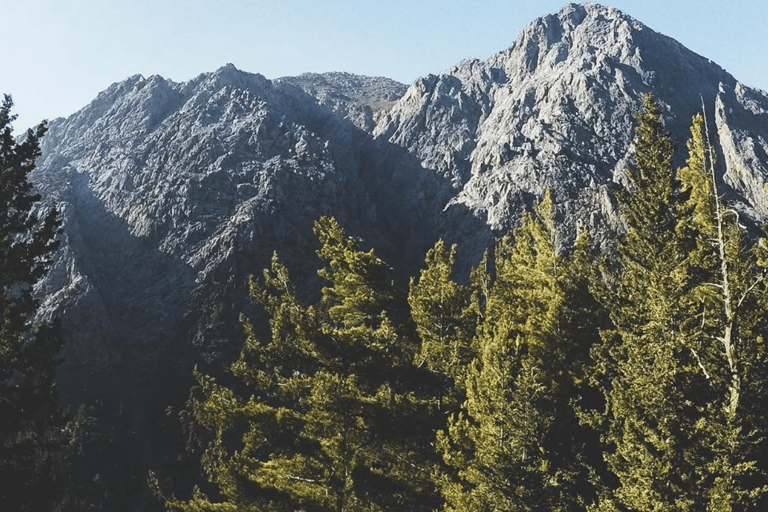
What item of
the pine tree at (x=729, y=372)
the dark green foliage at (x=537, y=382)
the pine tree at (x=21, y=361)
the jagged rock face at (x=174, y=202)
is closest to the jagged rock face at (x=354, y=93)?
the jagged rock face at (x=174, y=202)

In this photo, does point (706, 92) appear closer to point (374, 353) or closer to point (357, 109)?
point (357, 109)

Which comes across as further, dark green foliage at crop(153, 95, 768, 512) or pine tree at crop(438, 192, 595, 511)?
pine tree at crop(438, 192, 595, 511)

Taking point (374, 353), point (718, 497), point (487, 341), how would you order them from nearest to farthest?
point (718, 497) < point (487, 341) < point (374, 353)

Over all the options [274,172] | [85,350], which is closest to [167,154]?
[274,172]

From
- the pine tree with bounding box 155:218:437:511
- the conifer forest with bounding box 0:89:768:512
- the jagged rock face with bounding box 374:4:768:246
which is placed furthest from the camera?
the jagged rock face with bounding box 374:4:768:246

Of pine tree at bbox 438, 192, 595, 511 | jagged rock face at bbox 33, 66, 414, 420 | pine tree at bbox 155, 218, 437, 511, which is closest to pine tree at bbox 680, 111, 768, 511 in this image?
pine tree at bbox 438, 192, 595, 511

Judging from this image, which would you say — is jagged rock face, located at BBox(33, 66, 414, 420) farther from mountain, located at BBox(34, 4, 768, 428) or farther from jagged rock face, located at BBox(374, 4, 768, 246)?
jagged rock face, located at BBox(374, 4, 768, 246)
